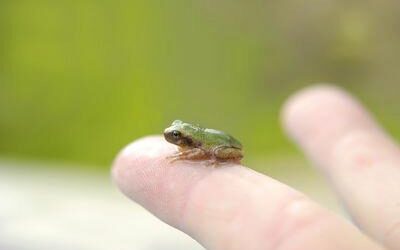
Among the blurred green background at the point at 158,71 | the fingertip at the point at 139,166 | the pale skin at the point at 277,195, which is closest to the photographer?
the pale skin at the point at 277,195

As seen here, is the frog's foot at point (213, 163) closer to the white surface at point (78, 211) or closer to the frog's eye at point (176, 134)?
the frog's eye at point (176, 134)

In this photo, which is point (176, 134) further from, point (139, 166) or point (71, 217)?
point (71, 217)

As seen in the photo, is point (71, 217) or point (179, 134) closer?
point (179, 134)

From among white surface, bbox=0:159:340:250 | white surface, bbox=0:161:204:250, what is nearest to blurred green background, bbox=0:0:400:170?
white surface, bbox=0:159:340:250

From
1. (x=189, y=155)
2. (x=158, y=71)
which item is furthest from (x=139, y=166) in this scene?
(x=158, y=71)

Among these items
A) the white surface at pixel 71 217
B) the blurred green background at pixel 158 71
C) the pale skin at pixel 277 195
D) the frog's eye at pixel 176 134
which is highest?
the blurred green background at pixel 158 71

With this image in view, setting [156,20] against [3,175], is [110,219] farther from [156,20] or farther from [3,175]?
[156,20]

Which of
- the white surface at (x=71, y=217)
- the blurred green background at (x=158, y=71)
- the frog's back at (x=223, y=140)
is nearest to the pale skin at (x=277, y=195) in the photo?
the frog's back at (x=223, y=140)
